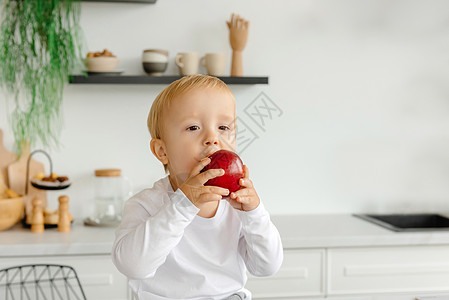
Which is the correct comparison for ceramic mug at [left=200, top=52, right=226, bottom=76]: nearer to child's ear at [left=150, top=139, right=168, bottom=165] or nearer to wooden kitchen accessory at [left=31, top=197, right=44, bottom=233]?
wooden kitchen accessory at [left=31, top=197, right=44, bottom=233]


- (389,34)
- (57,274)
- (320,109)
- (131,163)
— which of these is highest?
(389,34)

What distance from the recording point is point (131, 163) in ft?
8.25

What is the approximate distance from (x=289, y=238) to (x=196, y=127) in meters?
1.25

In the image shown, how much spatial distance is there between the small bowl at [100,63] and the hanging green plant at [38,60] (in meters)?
0.08

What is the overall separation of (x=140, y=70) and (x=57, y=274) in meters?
1.00

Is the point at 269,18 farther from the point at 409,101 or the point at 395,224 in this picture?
the point at 395,224

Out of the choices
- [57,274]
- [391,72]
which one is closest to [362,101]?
[391,72]

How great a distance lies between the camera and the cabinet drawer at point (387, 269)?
218 centimetres

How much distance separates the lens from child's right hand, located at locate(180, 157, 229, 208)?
2.94ft

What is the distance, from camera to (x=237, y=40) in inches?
96.0

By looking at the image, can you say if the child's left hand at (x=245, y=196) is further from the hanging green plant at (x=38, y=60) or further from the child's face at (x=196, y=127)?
the hanging green plant at (x=38, y=60)

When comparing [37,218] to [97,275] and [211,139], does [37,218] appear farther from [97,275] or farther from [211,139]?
[211,139]

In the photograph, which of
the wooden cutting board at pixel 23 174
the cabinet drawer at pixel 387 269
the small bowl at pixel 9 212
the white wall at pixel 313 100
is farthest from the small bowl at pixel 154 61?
the cabinet drawer at pixel 387 269

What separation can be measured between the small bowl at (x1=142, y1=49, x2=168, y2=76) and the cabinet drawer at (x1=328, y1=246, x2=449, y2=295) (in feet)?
3.50
